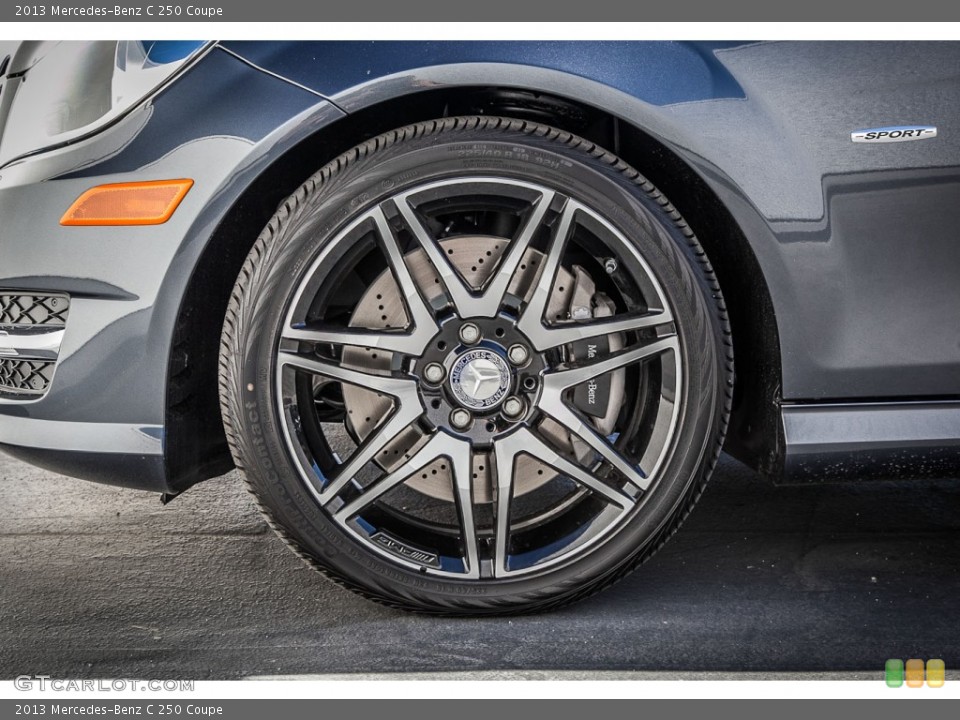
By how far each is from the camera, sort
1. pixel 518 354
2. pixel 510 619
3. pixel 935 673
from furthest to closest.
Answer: pixel 510 619 < pixel 518 354 < pixel 935 673

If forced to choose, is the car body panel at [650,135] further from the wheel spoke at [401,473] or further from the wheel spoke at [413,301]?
the wheel spoke at [401,473]

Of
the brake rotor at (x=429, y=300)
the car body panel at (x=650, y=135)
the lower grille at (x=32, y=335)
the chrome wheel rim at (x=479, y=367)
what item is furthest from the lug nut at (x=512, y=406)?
the lower grille at (x=32, y=335)

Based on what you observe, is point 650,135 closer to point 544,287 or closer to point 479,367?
point 544,287

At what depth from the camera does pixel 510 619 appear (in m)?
1.97

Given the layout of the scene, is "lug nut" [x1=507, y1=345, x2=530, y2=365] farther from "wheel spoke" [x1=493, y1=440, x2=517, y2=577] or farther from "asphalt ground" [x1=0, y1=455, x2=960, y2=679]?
"asphalt ground" [x1=0, y1=455, x2=960, y2=679]

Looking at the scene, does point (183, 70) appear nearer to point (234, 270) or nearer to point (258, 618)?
point (234, 270)

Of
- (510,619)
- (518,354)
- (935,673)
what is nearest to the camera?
(935,673)

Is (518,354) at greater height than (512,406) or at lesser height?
greater

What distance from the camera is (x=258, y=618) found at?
1985 millimetres

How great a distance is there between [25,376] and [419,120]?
96cm

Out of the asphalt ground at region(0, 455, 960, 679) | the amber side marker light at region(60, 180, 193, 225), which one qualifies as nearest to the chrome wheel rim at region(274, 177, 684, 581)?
the asphalt ground at region(0, 455, 960, 679)

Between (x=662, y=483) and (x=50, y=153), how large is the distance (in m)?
1.37

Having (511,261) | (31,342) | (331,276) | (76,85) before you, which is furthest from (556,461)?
(76,85)

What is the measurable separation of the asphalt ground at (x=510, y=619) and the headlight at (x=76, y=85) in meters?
0.98
